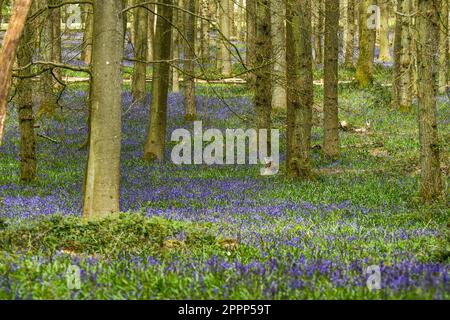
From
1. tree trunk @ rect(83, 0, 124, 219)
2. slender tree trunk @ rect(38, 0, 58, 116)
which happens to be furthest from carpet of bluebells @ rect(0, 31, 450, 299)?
slender tree trunk @ rect(38, 0, 58, 116)

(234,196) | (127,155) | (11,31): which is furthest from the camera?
(127,155)

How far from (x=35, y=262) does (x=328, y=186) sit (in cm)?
1034

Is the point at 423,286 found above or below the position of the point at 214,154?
below

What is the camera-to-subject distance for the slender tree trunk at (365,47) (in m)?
36.3

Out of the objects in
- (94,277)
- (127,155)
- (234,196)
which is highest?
(127,155)

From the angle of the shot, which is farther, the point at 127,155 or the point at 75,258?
the point at 127,155

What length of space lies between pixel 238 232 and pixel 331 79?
1240cm

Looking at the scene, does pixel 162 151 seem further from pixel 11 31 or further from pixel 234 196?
pixel 11 31

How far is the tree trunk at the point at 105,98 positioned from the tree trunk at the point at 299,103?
7.41m

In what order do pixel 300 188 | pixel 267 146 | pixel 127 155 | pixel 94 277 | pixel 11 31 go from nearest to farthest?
pixel 94 277 < pixel 11 31 < pixel 300 188 < pixel 267 146 < pixel 127 155

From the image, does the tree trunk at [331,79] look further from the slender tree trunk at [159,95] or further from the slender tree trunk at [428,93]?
the slender tree trunk at [428,93]

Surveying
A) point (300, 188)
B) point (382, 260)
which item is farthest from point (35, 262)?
point (300, 188)

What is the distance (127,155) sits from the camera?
23.2 meters

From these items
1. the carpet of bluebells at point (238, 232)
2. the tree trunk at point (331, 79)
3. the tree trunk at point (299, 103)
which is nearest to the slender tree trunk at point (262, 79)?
the tree trunk at point (299, 103)
